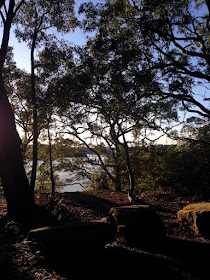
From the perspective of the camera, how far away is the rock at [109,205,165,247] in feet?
15.9

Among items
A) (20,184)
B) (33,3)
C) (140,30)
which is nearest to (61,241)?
(20,184)

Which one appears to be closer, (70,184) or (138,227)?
(138,227)

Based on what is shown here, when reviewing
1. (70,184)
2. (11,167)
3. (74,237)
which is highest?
(11,167)

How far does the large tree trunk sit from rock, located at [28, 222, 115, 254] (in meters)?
3.11

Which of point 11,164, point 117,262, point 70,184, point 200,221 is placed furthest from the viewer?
point 70,184

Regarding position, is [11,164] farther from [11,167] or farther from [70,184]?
[70,184]

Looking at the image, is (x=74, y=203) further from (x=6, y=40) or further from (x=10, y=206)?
(x=6, y=40)

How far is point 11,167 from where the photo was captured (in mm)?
6918

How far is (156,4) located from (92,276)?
8514 millimetres

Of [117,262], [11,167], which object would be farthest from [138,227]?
[11,167]

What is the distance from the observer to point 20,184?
7.07 meters

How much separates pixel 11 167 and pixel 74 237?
3.99 metres

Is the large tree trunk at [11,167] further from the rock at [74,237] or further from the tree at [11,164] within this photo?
the rock at [74,237]

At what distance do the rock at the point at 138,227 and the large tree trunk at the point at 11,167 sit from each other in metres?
3.40
